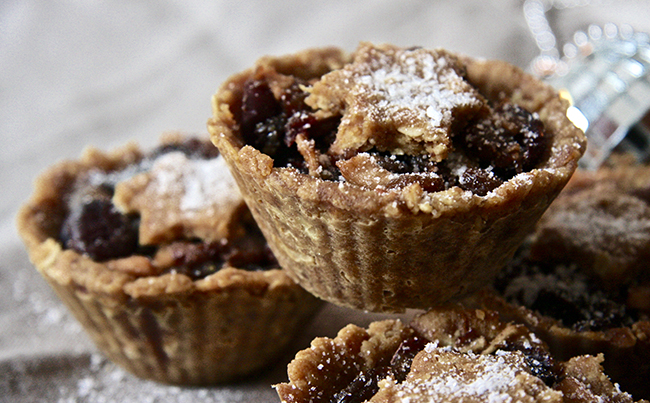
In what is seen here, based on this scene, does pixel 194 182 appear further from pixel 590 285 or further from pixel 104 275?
pixel 590 285

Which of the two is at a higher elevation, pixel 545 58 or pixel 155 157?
pixel 155 157

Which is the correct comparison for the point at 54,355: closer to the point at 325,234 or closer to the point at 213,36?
the point at 325,234

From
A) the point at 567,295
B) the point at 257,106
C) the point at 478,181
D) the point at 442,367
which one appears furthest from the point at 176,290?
the point at 567,295

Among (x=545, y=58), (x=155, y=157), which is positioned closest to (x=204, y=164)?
(x=155, y=157)

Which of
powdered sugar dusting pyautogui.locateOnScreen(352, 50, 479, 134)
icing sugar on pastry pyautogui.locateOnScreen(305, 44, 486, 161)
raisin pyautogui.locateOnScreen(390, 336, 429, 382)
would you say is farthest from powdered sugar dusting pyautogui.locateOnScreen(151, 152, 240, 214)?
raisin pyautogui.locateOnScreen(390, 336, 429, 382)

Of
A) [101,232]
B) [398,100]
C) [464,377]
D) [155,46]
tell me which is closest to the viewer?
[464,377]

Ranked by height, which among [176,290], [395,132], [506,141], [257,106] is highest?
[257,106]
